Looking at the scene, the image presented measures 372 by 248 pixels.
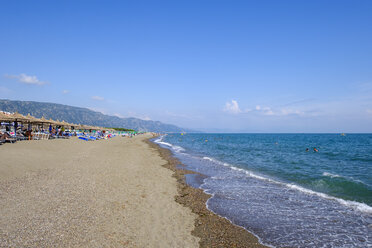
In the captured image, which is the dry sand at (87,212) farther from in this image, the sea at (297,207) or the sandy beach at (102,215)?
the sea at (297,207)

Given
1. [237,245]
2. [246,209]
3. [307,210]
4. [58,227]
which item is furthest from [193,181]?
[58,227]

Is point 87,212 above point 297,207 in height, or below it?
above

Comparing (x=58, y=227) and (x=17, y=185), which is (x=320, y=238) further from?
(x=17, y=185)

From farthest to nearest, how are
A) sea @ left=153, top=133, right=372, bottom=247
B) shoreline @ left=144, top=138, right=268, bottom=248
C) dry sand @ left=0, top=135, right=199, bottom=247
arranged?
sea @ left=153, top=133, right=372, bottom=247, shoreline @ left=144, top=138, right=268, bottom=248, dry sand @ left=0, top=135, right=199, bottom=247

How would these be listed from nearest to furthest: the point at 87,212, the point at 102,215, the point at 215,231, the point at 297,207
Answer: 1. the point at 215,231
2. the point at 102,215
3. the point at 87,212
4. the point at 297,207

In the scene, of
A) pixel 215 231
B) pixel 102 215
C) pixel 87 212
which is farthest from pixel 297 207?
pixel 87 212

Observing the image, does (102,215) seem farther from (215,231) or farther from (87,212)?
(215,231)

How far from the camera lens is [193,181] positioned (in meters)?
11.8

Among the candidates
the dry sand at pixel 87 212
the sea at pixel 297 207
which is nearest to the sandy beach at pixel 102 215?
the dry sand at pixel 87 212

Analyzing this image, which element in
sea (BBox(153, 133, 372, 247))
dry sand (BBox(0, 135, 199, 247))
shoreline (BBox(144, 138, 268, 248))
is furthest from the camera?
sea (BBox(153, 133, 372, 247))

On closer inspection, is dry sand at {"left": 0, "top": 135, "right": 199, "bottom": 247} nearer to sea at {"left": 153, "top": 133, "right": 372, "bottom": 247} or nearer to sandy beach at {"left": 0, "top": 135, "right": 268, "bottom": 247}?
→ sandy beach at {"left": 0, "top": 135, "right": 268, "bottom": 247}

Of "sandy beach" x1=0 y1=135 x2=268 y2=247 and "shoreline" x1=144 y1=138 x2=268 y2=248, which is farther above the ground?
"sandy beach" x1=0 y1=135 x2=268 y2=247

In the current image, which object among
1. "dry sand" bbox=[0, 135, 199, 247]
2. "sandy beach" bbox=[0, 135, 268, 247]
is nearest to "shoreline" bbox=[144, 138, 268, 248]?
"sandy beach" bbox=[0, 135, 268, 247]

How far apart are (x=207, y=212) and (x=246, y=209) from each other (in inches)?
66.1
